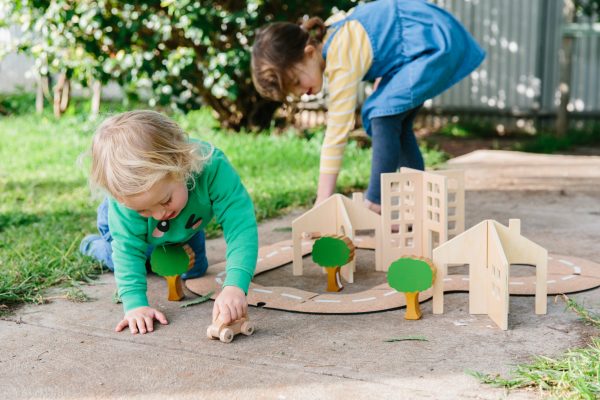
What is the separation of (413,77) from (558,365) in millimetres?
1970

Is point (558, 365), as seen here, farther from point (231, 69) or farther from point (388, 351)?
point (231, 69)

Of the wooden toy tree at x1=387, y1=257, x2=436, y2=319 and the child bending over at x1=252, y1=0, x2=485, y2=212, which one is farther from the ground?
the child bending over at x1=252, y1=0, x2=485, y2=212

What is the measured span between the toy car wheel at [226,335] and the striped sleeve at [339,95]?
1.37 m

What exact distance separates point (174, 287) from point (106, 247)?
524 mm

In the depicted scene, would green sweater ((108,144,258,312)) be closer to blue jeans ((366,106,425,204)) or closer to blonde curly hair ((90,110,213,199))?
blonde curly hair ((90,110,213,199))

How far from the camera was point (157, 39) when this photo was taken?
572 centimetres

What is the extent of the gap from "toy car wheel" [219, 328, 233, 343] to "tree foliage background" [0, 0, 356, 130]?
3.58m

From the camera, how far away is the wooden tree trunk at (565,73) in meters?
6.94

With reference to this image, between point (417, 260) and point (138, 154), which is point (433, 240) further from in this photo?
point (138, 154)

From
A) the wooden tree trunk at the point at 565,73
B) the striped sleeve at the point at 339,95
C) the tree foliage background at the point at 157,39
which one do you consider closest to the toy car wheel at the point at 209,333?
the striped sleeve at the point at 339,95

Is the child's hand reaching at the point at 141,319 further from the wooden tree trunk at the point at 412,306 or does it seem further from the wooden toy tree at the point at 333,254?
the wooden tree trunk at the point at 412,306

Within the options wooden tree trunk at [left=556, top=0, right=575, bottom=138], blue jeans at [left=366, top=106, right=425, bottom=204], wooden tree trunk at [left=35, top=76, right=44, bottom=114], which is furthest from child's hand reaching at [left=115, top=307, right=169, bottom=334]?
wooden tree trunk at [left=35, top=76, right=44, bottom=114]

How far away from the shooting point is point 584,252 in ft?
10.3

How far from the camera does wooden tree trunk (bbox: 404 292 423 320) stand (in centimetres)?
238
